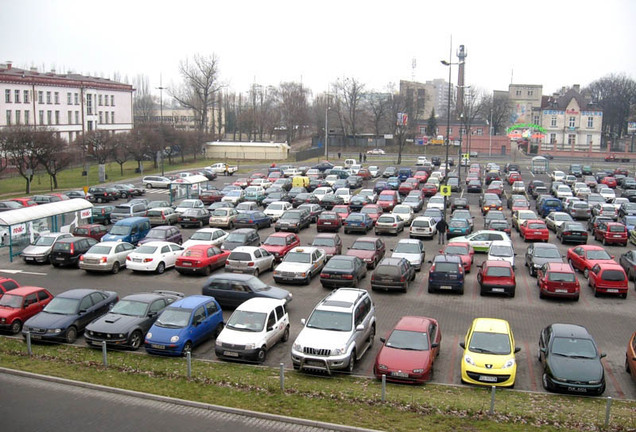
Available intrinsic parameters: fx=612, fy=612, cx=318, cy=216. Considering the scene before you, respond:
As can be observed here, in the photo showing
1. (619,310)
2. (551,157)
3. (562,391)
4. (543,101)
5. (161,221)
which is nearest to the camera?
(562,391)

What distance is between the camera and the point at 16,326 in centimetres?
1775

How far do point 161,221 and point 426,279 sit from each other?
17454 millimetres

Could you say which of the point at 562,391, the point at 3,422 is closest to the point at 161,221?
the point at 3,422

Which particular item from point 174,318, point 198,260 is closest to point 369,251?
point 198,260

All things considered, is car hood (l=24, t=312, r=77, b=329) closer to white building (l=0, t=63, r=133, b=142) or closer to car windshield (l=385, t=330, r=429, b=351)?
car windshield (l=385, t=330, r=429, b=351)

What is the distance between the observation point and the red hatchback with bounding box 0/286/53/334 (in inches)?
692

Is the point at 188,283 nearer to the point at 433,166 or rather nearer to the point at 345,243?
the point at 345,243

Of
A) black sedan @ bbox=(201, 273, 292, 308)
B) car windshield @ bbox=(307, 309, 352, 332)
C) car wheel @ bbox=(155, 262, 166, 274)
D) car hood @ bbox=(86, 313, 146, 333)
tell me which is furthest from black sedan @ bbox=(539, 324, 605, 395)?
car wheel @ bbox=(155, 262, 166, 274)

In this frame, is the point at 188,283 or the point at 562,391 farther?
the point at 188,283

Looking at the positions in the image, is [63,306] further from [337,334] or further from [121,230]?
[121,230]

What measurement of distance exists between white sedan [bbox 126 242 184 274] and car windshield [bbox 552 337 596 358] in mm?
16230

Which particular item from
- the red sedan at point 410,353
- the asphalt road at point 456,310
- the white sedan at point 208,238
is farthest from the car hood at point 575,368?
the white sedan at point 208,238

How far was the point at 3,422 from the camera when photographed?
11734 millimetres

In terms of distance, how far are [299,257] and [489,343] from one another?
1107 centimetres
